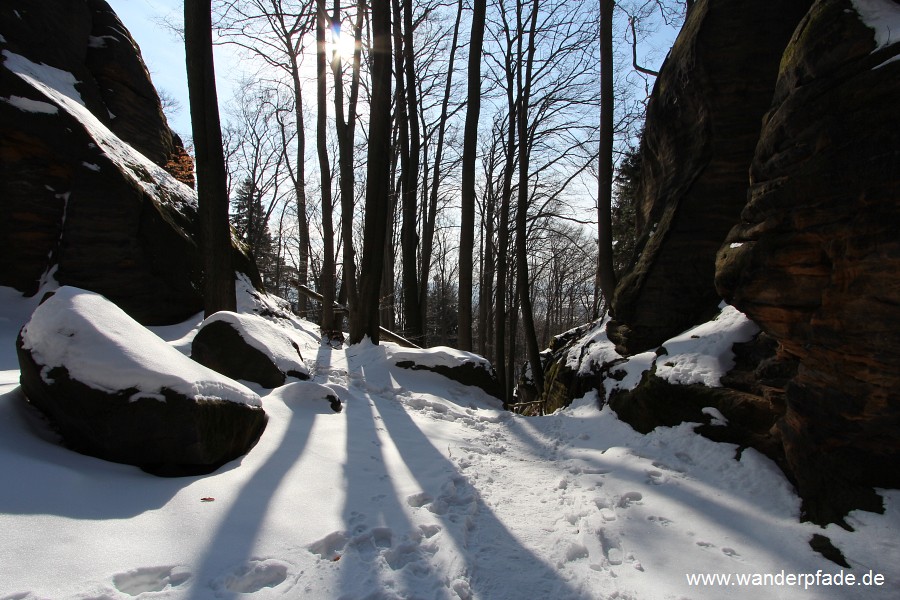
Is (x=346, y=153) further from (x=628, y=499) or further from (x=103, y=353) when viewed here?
(x=628, y=499)

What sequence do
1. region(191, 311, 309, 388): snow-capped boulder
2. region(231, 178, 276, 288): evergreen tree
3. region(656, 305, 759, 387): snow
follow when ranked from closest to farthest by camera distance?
1. region(656, 305, 759, 387): snow
2. region(191, 311, 309, 388): snow-capped boulder
3. region(231, 178, 276, 288): evergreen tree

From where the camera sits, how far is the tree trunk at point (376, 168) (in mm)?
8812

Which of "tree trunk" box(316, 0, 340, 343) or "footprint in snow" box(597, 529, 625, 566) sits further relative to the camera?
"tree trunk" box(316, 0, 340, 343)

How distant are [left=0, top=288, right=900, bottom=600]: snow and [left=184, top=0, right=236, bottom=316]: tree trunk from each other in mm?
3322

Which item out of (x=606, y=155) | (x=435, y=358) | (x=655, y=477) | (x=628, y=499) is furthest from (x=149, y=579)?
(x=606, y=155)

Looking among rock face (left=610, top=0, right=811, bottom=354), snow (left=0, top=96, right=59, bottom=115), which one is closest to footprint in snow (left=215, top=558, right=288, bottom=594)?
rock face (left=610, top=0, right=811, bottom=354)

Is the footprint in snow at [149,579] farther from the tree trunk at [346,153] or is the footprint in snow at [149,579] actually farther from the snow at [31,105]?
the tree trunk at [346,153]

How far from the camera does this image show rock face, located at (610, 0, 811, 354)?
5.75 metres

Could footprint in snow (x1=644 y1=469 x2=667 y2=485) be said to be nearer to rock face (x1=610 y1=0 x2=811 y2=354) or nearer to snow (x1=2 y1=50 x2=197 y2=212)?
rock face (x1=610 y1=0 x2=811 y2=354)

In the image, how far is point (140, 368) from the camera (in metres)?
2.72

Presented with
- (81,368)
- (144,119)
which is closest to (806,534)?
(81,368)

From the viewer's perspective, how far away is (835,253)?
114 inches

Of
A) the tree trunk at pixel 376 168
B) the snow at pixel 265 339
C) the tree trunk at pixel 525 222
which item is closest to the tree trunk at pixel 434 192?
the tree trunk at pixel 525 222

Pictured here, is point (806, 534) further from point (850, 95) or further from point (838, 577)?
point (850, 95)
